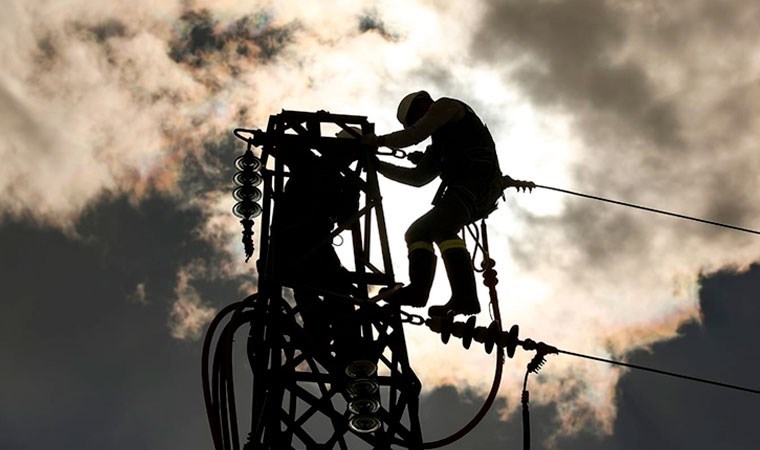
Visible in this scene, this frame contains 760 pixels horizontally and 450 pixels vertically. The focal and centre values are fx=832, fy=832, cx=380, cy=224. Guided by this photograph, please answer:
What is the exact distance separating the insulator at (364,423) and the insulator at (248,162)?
113 inches

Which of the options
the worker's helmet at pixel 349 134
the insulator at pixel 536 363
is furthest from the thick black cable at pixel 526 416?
the worker's helmet at pixel 349 134

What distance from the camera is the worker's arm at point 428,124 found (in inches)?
332

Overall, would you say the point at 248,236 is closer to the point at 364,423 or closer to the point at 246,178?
the point at 246,178

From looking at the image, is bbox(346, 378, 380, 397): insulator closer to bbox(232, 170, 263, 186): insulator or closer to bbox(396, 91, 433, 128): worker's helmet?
bbox(232, 170, 263, 186): insulator

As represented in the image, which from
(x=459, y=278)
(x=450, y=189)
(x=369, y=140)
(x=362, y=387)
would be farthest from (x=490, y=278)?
(x=362, y=387)

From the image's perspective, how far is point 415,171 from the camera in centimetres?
949

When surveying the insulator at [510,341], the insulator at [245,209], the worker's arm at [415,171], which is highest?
the worker's arm at [415,171]

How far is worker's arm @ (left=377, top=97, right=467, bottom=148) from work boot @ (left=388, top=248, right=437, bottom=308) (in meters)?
1.12

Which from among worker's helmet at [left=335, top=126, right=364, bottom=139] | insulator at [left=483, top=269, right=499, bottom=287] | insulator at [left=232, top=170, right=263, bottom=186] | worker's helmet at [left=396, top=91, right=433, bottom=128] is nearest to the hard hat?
worker's helmet at [left=335, top=126, right=364, bottom=139]

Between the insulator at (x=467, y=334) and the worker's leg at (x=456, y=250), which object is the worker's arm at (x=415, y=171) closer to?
the worker's leg at (x=456, y=250)

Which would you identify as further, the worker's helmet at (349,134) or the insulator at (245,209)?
the worker's helmet at (349,134)

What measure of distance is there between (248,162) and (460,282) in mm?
2482

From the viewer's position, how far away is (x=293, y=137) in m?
8.85

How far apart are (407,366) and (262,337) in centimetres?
137
